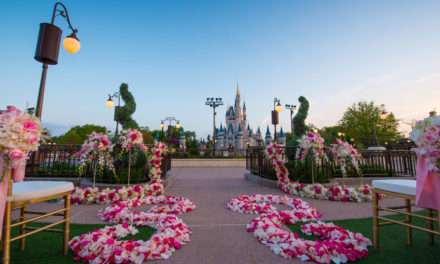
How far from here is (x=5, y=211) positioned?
5.41 ft

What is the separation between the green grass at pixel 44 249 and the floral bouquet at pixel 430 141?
10.9ft

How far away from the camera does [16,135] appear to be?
5.31 ft

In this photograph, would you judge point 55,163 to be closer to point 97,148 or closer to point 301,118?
point 97,148

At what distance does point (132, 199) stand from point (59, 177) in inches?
170

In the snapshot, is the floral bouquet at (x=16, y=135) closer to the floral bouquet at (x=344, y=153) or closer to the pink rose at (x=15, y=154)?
the pink rose at (x=15, y=154)

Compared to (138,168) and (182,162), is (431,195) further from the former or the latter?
(182,162)

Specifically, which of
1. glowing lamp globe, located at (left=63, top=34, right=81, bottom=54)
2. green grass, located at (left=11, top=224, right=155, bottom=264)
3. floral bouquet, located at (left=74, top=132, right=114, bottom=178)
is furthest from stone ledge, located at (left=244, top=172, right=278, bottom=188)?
glowing lamp globe, located at (left=63, top=34, right=81, bottom=54)

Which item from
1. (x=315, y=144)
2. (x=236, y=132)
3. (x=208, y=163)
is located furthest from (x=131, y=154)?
(x=236, y=132)

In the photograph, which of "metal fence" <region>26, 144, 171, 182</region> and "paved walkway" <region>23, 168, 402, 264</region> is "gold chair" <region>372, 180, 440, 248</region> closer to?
"paved walkway" <region>23, 168, 402, 264</region>

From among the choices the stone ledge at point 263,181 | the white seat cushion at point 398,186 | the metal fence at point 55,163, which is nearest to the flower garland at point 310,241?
the white seat cushion at point 398,186

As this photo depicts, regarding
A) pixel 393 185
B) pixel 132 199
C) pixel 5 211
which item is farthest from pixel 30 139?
pixel 393 185

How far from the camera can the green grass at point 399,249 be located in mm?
2145

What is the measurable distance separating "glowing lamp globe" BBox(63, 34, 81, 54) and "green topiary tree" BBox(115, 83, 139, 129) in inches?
102

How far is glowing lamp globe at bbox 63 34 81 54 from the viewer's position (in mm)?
4961
